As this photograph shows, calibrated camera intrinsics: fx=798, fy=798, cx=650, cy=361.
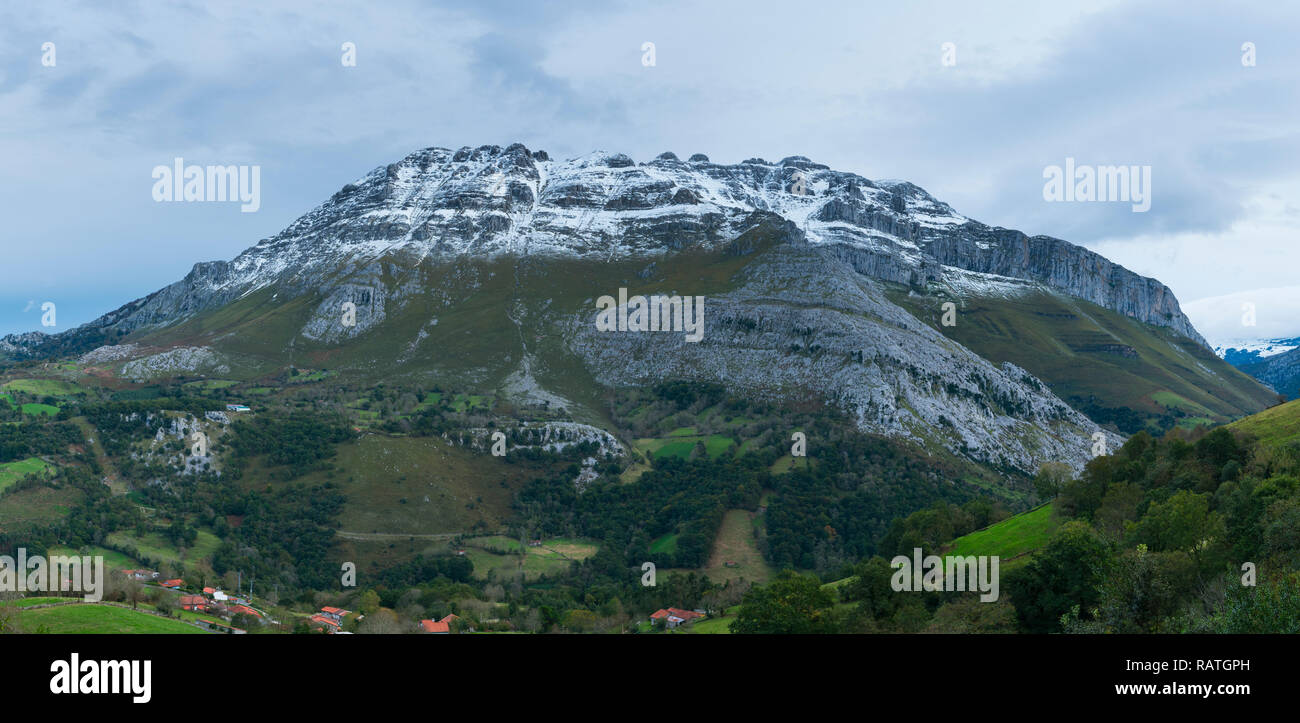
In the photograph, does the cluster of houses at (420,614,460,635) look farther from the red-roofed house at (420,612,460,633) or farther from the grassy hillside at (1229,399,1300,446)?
the grassy hillside at (1229,399,1300,446)

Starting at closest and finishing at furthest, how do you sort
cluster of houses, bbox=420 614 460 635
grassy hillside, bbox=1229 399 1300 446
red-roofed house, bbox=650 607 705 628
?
grassy hillside, bbox=1229 399 1300 446
cluster of houses, bbox=420 614 460 635
red-roofed house, bbox=650 607 705 628

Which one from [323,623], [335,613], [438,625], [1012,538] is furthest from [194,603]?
[1012,538]

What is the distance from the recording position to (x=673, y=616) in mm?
100125

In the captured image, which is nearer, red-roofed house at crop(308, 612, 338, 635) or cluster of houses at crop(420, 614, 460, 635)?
cluster of houses at crop(420, 614, 460, 635)

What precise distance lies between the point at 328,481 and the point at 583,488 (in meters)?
57.6

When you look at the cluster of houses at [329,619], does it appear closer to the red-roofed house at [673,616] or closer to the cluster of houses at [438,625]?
the cluster of houses at [438,625]

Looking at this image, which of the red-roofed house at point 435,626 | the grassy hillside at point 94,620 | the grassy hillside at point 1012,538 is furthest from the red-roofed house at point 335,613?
the grassy hillside at point 1012,538

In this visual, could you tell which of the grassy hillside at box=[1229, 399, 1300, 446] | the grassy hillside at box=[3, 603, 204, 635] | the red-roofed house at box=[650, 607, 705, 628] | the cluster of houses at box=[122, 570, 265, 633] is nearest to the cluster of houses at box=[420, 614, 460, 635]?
the cluster of houses at box=[122, 570, 265, 633]

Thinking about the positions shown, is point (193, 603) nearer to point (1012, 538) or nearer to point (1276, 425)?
point (1012, 538)

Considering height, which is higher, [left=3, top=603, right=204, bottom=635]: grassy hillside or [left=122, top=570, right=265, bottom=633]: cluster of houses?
[left=3, top=603, right=204, bottom=635]: grassy hillside

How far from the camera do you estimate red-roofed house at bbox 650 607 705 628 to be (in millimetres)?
96938

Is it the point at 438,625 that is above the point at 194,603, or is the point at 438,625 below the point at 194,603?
below
